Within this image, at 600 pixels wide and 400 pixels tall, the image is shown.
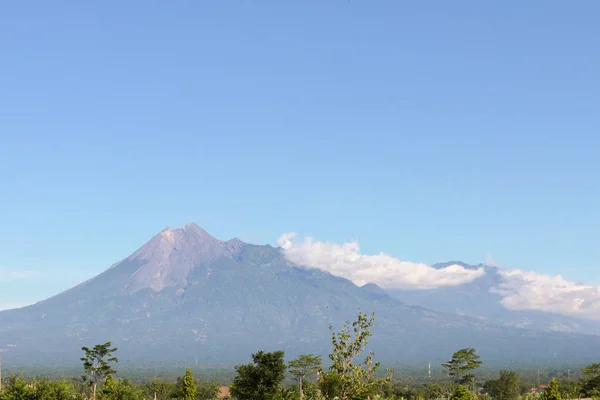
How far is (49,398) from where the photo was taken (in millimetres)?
61938

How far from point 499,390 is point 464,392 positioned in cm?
5217

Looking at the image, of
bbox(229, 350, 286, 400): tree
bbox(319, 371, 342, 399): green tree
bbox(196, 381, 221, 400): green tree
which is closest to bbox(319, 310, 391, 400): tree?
bbox(319, 371, 342, 399): green tree

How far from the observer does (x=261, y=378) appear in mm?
60188

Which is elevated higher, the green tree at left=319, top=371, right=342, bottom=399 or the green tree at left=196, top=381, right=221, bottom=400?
the green tree at left=319, top=371, right=342, bottom=399

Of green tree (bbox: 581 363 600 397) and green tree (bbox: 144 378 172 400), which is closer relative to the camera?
green tree (bbox: 581 363 600 397)

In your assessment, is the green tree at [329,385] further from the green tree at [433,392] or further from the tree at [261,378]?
the green tree at [433,392]

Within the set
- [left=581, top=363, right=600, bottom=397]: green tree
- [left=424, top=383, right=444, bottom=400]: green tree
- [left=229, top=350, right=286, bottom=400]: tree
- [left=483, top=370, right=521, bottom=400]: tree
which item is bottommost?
[left=424, top=383, right=444, bottom=400]: green tree

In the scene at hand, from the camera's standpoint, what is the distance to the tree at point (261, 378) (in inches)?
2362

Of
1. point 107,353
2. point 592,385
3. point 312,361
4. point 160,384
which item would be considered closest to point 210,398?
point 160,384

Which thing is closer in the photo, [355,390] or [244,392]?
[355,390]

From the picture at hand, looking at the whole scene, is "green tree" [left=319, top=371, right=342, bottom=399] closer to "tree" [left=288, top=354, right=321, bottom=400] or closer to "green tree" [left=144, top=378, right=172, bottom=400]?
"tree" [left=288, top=354, right=321, bottom=400]

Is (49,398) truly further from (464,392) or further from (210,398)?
(210,398)

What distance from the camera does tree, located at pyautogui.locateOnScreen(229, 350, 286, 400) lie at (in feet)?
197

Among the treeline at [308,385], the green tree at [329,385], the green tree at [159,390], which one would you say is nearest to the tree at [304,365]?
the treeline at [308,385]
